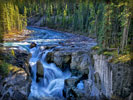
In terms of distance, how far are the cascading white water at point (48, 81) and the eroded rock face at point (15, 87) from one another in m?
2.49

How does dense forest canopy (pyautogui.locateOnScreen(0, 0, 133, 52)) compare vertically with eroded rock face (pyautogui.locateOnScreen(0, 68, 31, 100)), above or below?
above

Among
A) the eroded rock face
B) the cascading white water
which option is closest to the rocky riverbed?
the eroded rock face

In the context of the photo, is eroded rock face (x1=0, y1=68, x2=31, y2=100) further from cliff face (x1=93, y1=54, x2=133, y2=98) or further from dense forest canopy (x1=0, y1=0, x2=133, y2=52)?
dense forest canopy (x1=0, y1=0, x2=133, y2=52)

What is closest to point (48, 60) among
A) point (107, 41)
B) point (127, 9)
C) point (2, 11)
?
point (107, 41)

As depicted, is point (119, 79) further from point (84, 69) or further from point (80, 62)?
point (80, 62)

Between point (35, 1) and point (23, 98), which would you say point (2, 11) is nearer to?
point (23, 98)

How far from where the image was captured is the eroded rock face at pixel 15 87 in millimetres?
17528

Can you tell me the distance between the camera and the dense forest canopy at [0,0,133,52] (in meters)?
18.1

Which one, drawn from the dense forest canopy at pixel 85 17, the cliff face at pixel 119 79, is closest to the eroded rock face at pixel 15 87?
the cliff face at pixel 119 79

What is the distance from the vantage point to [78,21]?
6888cm

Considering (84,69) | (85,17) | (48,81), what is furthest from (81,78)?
(85,17)

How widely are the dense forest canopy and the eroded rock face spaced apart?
12.3 m

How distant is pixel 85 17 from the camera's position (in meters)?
65.7

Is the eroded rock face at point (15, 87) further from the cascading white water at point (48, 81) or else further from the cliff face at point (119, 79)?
the cliff face at point (119, 79)
